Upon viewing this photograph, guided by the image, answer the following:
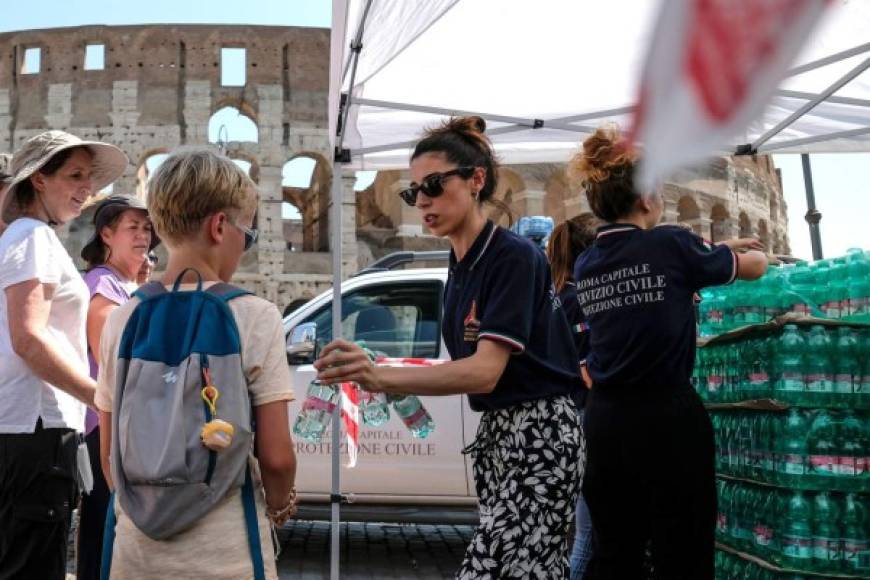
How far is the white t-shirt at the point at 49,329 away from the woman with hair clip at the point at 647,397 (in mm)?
1605

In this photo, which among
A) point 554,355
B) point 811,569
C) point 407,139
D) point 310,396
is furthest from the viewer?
point 407,139

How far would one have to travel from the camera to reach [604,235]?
8.66ft

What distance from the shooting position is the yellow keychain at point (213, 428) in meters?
1.67

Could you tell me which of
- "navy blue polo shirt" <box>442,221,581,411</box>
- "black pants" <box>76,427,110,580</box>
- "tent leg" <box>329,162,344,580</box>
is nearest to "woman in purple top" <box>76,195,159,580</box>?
"black pants" <box>76,427,110,580</box>

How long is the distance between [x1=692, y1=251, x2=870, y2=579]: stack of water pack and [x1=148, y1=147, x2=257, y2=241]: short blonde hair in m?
2.19

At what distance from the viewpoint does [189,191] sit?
1.88 metres

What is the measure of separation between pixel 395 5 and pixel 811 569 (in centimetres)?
256

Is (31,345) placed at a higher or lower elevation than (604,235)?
lower

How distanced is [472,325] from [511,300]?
0.45ft

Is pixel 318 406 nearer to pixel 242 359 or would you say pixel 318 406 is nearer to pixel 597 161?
pixel 597 161

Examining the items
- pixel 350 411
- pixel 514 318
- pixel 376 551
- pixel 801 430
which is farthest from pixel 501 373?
pixel 376 551

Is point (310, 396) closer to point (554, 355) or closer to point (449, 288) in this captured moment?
point (449, 288)

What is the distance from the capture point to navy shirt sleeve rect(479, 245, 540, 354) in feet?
6.97

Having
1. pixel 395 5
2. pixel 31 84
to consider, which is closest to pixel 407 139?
pixel 395 5
